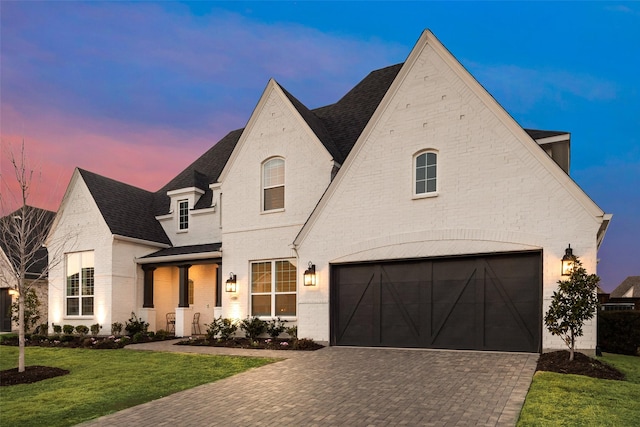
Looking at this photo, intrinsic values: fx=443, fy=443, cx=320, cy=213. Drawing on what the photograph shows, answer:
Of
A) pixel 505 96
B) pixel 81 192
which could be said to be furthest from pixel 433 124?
pixel 505 96

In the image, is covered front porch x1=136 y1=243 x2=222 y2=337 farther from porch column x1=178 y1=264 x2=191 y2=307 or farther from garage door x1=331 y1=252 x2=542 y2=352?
garage door x1=331 y1=252 x2=542 y2=352

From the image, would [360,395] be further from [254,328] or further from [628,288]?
[628,288]

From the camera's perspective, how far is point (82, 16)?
52.6 ft

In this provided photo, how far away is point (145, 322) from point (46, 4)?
13401 mm

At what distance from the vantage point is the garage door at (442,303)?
37.4 feet

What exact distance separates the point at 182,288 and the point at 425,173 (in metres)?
12.0

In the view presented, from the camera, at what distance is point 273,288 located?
16500 millimetres

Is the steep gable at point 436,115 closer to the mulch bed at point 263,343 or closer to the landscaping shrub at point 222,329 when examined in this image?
the mulch bed at point 263,343

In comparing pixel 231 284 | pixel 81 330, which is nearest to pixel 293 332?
pixel 231 284

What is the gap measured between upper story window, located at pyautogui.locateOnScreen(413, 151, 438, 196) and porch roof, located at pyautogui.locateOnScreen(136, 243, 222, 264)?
348 inches

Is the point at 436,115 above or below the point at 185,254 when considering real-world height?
above

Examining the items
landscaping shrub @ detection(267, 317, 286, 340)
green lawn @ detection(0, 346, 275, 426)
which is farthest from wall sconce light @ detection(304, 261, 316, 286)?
green lawn @ detection(0, 346, 275, 426)

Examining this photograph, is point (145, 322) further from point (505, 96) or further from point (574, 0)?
point (505, 96)

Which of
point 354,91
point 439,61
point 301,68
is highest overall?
point 301,68
